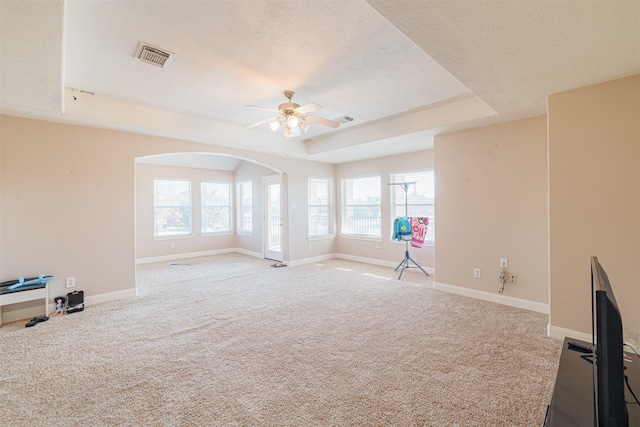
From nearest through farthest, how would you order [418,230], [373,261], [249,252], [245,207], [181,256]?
[418,230] < [373,261] < [181,256] < [249,252] < [245,207]

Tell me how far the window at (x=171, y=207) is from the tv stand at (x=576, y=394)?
790 centimetres

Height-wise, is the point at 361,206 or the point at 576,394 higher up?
the point at 361,206

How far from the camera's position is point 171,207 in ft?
24.6

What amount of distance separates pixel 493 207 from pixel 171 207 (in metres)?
7.35

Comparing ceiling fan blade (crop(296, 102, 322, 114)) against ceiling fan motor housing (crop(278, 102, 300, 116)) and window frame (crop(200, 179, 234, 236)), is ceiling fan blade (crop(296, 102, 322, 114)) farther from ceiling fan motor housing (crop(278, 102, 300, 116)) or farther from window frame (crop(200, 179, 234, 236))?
window frame (crop(200, 179, 234, 236))

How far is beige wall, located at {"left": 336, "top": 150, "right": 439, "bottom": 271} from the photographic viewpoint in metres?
5.61

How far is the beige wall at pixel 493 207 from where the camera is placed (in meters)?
3.60

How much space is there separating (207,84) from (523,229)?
436 centimetres

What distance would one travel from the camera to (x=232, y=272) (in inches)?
228

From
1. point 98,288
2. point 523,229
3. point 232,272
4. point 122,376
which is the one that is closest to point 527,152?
point 523,229

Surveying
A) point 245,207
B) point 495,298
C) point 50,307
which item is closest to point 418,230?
point 495,298

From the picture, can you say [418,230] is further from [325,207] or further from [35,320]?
[35,320]

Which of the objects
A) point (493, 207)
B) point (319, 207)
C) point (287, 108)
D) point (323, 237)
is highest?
point (287, 108)

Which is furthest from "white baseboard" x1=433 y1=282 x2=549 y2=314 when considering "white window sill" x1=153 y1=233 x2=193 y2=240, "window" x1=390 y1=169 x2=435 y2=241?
"white window sill" x1=153 y1=233 x2=193 y2=240
